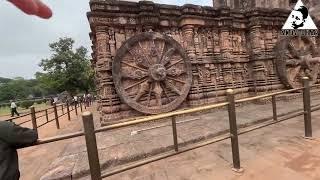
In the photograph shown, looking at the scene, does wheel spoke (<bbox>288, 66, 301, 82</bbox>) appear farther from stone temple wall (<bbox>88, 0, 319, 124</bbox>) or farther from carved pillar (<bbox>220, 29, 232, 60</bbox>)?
carved pillar (<bbox>220, 29, 232, 60</bbox>)

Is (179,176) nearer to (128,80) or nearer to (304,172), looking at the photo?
(304,172)

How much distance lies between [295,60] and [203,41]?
3.53 meters

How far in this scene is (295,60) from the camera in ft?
25.2

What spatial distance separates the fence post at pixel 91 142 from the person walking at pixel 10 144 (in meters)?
0.43

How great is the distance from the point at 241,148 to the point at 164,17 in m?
3.93

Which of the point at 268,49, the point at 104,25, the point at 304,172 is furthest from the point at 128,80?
the point at 268,49

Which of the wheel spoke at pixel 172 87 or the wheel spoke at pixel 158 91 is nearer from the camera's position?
the wheel spoke at pixel 158 91

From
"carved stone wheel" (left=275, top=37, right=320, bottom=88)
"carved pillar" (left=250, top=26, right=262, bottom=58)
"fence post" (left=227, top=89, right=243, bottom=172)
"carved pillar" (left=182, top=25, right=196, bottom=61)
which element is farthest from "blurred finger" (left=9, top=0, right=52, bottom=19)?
"carved stone wheel" (left=275, top=37, right=320, bottom=88)

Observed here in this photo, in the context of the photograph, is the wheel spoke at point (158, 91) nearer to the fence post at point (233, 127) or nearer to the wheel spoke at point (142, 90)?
the wheel spoke at point (142, 90)

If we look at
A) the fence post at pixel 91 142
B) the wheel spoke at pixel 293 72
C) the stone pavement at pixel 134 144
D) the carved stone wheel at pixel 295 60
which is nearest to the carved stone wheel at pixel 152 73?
the stone pavement at pixel 134 144

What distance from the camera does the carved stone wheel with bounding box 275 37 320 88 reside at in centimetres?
738

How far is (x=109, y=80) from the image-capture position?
5.26 meters

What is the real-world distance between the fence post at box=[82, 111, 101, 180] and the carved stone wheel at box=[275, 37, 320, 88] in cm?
707

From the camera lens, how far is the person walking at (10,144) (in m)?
1.66
